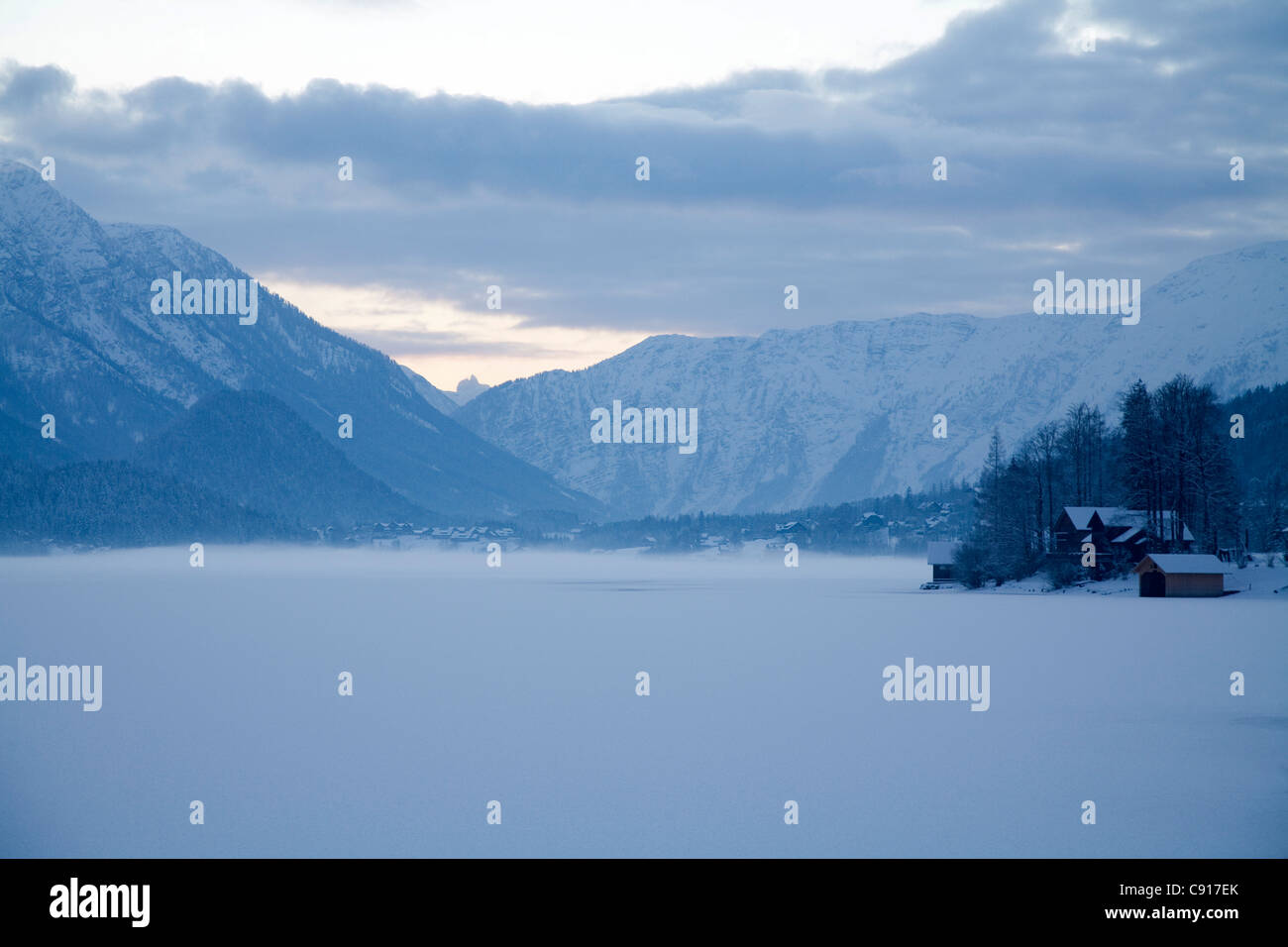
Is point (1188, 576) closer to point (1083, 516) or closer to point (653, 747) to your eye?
point (1083, 516)

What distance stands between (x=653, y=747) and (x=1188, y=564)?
76.5m

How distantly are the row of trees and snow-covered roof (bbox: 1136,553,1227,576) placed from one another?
7911mm

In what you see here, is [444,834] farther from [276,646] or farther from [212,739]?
[276,646]

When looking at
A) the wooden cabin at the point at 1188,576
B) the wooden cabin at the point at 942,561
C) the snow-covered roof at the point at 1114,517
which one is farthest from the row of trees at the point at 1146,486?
the wooden cabin at the point at 1188,576

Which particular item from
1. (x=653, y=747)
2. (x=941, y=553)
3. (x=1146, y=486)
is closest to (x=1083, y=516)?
(x=1146, y=486)

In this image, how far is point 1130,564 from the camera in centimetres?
10906

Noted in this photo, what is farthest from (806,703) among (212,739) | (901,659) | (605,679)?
(212,739)

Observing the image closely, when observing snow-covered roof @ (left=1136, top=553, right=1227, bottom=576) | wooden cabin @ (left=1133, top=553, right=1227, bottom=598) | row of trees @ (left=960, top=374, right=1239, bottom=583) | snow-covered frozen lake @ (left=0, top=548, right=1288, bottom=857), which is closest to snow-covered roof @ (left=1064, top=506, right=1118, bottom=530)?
row of trees @ (left=960, top=374, right=1239, bottom=583)

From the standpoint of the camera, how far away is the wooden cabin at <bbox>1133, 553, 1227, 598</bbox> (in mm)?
98688

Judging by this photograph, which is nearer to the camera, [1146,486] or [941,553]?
[1146,486]

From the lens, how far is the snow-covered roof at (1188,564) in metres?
98.7

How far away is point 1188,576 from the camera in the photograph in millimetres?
99375

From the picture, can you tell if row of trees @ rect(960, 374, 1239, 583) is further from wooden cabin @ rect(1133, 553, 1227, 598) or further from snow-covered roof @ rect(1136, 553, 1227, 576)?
wooden cabin @ rect(1133, 553, 1227, 598)

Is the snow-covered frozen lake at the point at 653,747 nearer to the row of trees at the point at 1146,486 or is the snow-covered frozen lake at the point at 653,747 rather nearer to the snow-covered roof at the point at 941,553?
the row of trees at the point at 1146,486
